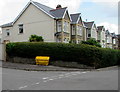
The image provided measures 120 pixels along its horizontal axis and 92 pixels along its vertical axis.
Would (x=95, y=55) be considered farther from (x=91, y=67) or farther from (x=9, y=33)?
(x=9, y=33)

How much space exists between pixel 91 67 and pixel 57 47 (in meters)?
4.22

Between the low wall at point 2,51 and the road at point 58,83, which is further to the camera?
the low wall at point 2,51

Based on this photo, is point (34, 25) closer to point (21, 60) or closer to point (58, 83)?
point (21, 60)

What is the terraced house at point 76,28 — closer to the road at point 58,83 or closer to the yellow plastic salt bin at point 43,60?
the yellow plastic salt bin at point 43,60

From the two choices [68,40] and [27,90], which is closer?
[27,90]

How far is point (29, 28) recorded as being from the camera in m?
32.9

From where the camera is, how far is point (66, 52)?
67.0 ft

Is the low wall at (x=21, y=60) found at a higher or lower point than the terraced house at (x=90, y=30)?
lower

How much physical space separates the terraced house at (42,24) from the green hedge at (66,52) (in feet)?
27.7

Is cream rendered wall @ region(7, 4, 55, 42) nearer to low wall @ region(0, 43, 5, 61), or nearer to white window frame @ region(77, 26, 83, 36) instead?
white window frame @ region(77, 26, 83, 36)

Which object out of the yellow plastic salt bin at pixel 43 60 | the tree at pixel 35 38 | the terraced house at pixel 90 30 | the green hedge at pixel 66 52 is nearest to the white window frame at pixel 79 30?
the terraced house at pixel 90 30

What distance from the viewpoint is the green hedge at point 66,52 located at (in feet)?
64.6

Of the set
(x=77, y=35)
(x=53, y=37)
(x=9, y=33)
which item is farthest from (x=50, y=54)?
(x=9, y=33)

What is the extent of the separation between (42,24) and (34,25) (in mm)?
1692
